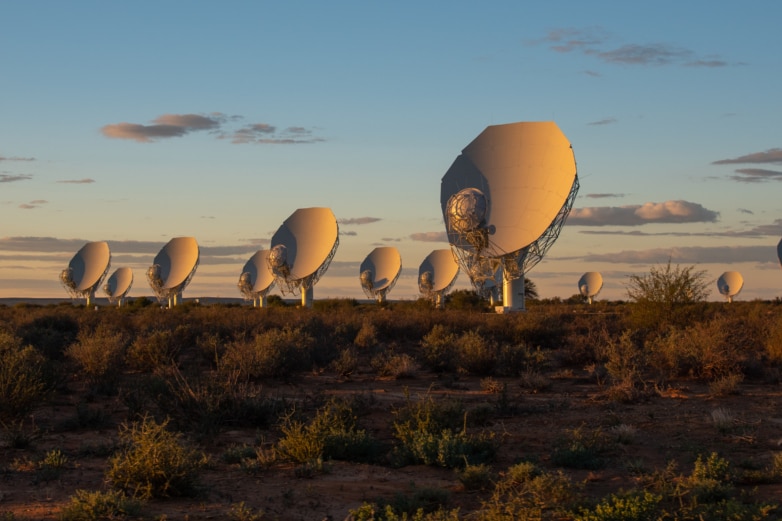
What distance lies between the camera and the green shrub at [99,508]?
7.28 m

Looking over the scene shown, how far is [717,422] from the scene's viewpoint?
1166 centimetres

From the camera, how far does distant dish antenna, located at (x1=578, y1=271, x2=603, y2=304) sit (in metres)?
84.6

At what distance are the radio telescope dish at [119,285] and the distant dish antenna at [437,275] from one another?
32.2 meters

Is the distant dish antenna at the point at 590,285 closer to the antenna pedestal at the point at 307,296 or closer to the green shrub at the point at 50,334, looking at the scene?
the antenna pedestal at the point at 307,296

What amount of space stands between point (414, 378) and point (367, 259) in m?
57.1

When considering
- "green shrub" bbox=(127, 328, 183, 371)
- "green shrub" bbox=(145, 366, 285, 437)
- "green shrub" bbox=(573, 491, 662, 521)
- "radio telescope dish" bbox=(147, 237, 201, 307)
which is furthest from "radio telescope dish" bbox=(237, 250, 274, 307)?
"green shrub" bbox=(573, 491, 662, 521)

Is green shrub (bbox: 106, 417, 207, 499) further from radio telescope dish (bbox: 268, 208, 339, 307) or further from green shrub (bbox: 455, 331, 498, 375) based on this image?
radio telescope dish (bbox: 268, 208, 339, 307)

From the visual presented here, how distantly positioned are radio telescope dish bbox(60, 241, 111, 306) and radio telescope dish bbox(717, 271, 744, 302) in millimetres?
55697

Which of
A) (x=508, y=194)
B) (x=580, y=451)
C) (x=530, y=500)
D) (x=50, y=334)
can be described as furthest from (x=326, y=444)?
(x=508, y=194)

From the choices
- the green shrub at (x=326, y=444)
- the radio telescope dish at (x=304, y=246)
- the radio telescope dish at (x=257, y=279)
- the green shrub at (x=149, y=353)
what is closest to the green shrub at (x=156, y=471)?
the green shrub at (x=326, y=444)

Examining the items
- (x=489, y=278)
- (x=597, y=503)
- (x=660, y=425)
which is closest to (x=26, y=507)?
(x=597, y=503)

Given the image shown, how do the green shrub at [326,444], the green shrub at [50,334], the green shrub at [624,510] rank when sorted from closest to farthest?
the green shrub at [624,510]
the green shrub at [326,444]
the green shrub at [50,334]

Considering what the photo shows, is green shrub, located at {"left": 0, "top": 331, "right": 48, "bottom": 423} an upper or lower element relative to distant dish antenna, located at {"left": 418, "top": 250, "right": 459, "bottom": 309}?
lower

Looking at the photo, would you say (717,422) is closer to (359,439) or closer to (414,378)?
(359,439)
